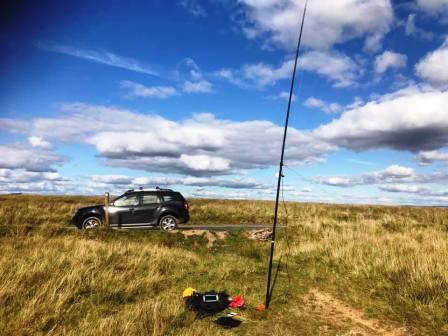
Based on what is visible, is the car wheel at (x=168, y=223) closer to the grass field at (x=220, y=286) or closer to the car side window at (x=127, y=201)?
the car side window at (x=127, y=201)

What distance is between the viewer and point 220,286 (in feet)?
30.0

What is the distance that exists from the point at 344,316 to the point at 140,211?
11519mm

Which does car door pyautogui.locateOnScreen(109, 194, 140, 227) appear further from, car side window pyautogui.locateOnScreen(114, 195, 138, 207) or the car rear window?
the car rear window

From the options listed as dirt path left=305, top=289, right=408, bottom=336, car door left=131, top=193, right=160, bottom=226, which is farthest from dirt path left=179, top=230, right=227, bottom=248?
dirt path left=305, top=289, right=408, bottom=336

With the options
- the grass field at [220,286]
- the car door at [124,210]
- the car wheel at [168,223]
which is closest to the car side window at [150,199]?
the car door at [124,210]

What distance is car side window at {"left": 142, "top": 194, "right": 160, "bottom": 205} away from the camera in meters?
17.5

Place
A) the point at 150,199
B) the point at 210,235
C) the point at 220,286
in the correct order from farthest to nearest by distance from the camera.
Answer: the point at 150,199, the point at 210,235, the point at 220,286

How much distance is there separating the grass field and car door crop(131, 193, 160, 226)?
338 centimetres

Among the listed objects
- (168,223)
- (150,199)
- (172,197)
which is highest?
(172,197)

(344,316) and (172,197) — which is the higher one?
(172,197)

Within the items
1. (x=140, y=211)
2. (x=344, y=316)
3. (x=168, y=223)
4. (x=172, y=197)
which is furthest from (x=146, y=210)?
(x=344, y=316)

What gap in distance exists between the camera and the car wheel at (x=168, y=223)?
685 inches

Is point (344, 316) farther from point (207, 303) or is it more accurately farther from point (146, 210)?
point (146, 210)

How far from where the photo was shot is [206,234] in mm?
15891
